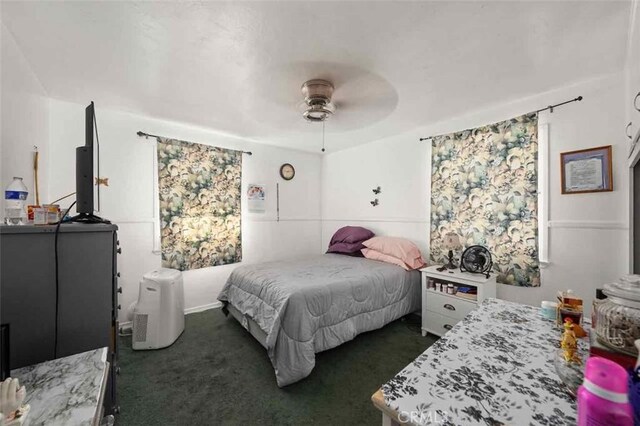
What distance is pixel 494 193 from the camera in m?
2.49

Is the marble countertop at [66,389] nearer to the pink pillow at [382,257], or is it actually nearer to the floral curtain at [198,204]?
the floral curtain at [198,204]

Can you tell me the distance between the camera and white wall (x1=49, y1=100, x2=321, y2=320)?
250 cm

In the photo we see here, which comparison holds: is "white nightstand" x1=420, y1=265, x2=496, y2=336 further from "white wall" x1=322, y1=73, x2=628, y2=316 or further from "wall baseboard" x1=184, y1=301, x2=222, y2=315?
"wall baseboard" x1=184, y1=301, x2=222, y2=315

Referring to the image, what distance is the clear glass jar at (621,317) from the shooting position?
28.3 inches

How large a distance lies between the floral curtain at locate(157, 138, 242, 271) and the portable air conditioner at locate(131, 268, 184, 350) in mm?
694

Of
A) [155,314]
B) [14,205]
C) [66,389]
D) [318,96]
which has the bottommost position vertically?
[155,314]

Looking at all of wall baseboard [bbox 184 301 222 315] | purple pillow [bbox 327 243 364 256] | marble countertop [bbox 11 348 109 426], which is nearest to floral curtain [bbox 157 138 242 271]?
wall baseboard [bbox 184 301 222 315]

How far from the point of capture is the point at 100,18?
1.41 m

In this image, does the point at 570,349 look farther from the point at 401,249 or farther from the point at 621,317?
the point at 401,249

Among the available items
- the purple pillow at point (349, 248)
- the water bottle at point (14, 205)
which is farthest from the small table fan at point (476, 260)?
the water bottle at point (14, 205)

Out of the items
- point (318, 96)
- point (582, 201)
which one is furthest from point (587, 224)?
point (318, 96)

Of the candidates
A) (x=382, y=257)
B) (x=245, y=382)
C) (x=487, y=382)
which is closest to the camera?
(x=487, y=382)

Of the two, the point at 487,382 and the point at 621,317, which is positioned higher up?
the point at 621,317

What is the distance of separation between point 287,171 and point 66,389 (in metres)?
3.58
